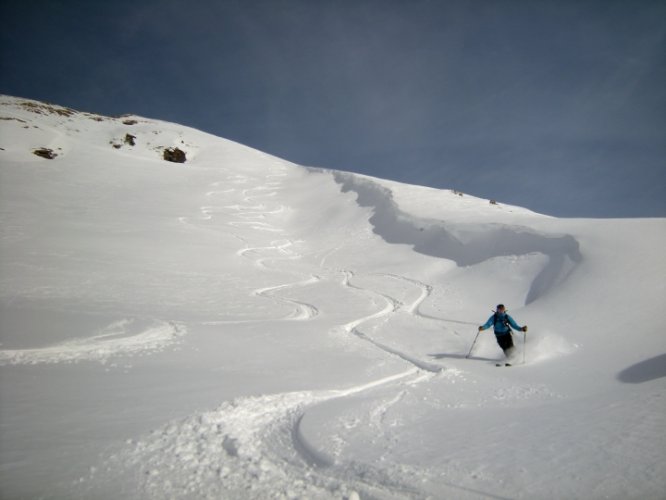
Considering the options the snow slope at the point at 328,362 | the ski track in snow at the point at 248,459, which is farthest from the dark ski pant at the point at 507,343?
the ski track in snow at the point at 248,459

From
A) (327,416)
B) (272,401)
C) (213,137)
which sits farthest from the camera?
(213,137)

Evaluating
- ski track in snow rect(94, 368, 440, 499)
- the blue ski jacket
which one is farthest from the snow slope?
the blue ski jacket

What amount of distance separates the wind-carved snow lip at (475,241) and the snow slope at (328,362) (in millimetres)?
101

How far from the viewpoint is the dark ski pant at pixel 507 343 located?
22.6ft

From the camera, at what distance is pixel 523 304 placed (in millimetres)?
10195

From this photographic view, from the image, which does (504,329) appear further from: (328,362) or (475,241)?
(475,241)

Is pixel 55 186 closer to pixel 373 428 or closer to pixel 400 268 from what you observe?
pixel 400 268

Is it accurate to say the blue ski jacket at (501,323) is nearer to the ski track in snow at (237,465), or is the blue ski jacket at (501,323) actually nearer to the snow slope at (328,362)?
the snow slope at (328,362)

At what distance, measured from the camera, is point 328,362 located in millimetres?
6117

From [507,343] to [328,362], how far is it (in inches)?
150

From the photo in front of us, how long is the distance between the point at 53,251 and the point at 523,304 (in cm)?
1578

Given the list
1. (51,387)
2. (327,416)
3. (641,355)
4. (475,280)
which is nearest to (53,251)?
(51,387)

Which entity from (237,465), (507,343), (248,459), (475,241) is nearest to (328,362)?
(248,459)

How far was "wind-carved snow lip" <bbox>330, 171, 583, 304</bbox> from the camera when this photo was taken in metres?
10.7
